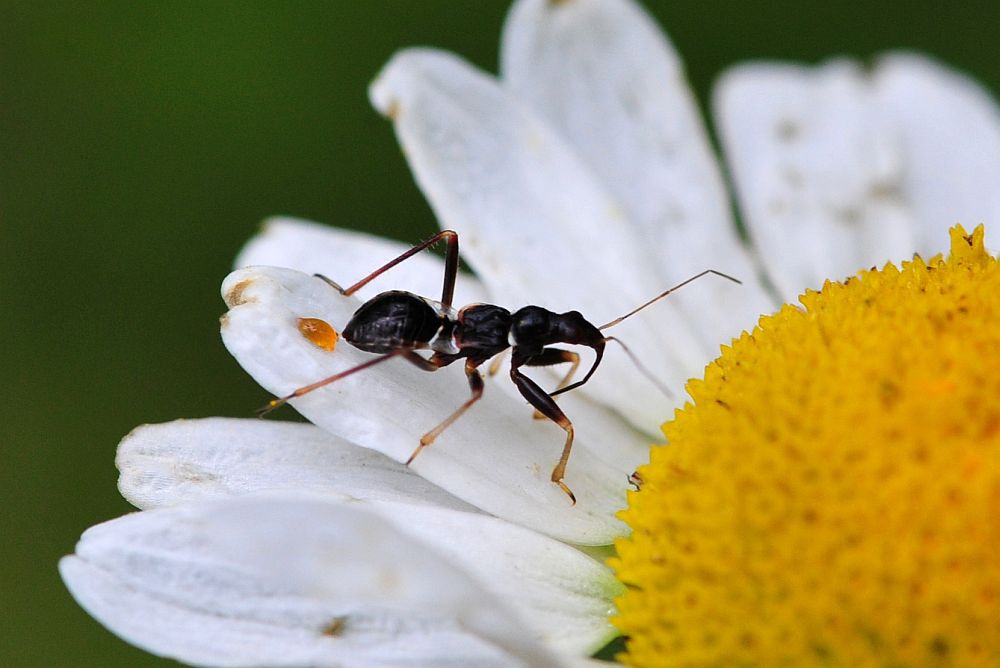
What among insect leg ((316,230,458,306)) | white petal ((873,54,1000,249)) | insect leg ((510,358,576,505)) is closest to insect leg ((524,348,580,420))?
insect leg ((510,358,576,505))

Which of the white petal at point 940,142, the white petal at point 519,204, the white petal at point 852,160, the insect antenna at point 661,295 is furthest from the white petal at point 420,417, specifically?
the white petal at point 940,142

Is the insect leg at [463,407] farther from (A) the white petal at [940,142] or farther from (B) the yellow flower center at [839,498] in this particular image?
(A) the white petal at [940,142]

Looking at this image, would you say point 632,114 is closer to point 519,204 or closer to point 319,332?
point 519,204

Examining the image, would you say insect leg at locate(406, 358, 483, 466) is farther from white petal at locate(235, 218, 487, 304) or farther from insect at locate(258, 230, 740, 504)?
white petal at locate(235, 218, 487, 304)

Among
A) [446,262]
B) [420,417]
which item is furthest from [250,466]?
[446,262]

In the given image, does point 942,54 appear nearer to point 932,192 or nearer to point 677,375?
point 932,192

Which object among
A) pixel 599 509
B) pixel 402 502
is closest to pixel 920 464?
pixel 599 509
